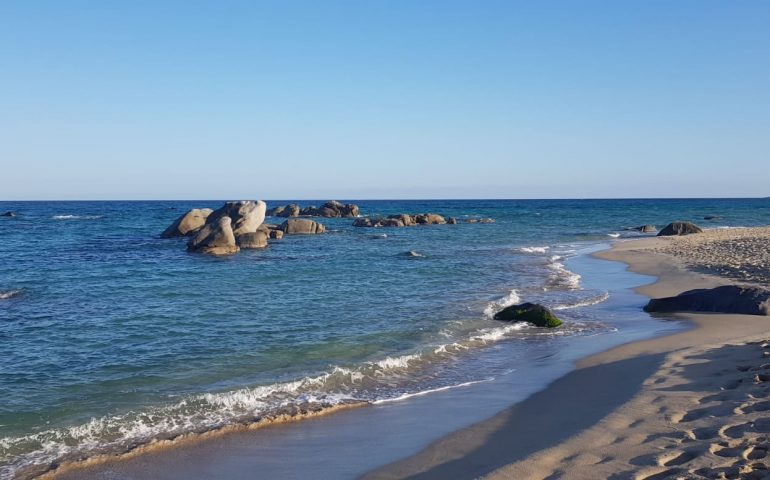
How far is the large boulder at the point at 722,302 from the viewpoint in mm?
15992

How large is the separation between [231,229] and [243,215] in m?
3.79

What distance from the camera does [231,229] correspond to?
37.2m

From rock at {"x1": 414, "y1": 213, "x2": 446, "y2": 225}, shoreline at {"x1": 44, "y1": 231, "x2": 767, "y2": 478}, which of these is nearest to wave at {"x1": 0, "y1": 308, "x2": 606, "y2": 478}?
shoreline at {"x1": 44, "y1": 231, "x2": 767, "y2": 478}

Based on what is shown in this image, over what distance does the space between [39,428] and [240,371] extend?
3.65 metres

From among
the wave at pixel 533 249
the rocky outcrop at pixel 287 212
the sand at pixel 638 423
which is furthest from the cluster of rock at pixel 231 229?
the rocky outcrop at pixel 287 212

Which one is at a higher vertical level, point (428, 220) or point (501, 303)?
point (428, 220)

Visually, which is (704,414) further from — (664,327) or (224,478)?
(664,327)

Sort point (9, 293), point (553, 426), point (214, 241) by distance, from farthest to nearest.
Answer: point (214, 241)
point (9, 293)
point (553, 426)

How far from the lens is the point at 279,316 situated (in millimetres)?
16734

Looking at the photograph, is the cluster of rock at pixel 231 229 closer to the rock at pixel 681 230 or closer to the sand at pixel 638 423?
the sand at pixel 638 423

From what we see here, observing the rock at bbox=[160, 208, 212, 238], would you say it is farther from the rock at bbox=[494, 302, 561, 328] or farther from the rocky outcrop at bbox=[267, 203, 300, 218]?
the rocky outcrop at bbox=[267, 203, 300, 218]

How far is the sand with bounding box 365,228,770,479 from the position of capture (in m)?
6.72

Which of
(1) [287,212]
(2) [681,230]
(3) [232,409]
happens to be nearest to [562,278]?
(3) [232,409]

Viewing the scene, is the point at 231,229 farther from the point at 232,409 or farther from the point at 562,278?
the point at 232,409
